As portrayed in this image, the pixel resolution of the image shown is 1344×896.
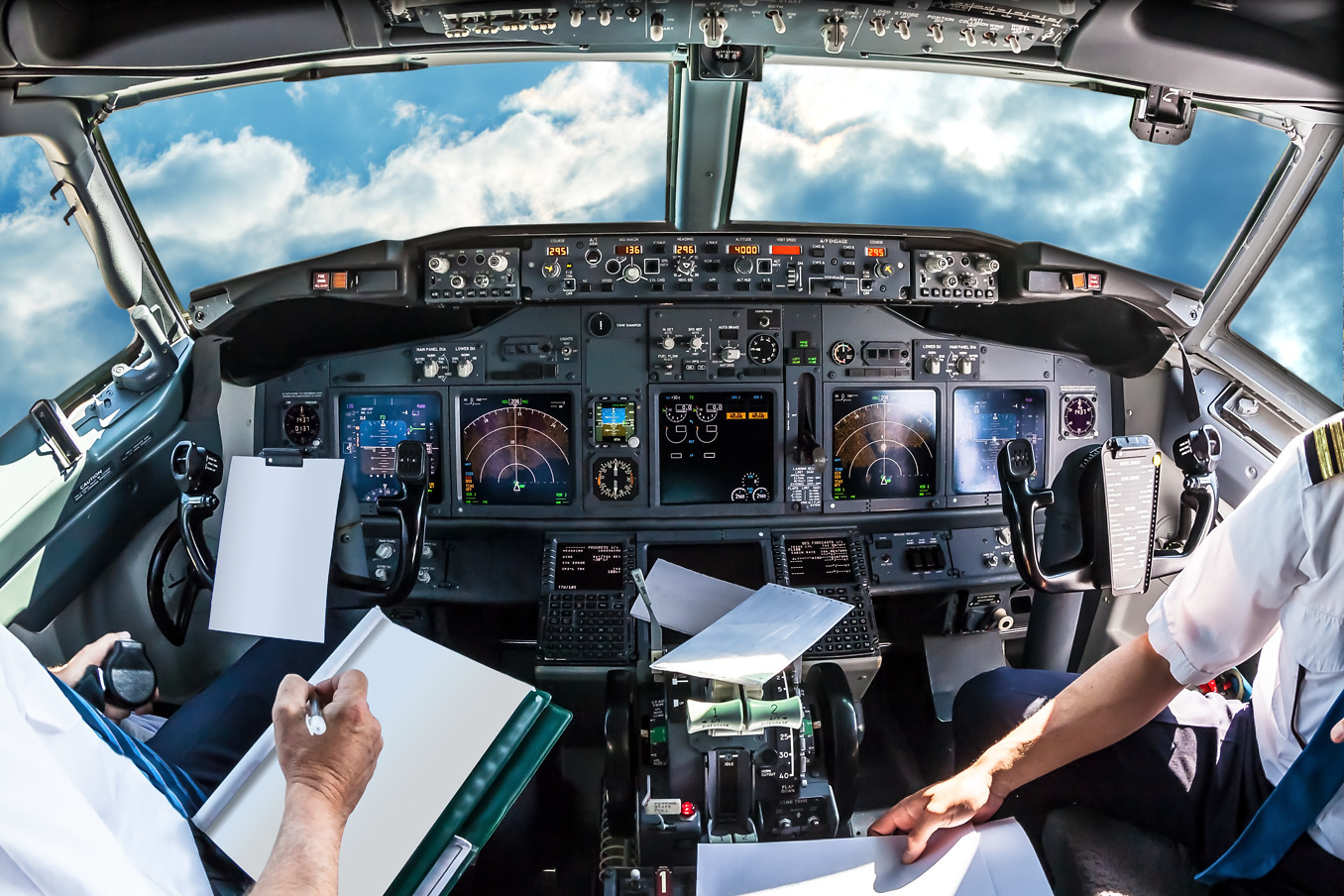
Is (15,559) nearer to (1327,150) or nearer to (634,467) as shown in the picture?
(634,467)

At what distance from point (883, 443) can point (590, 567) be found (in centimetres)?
105

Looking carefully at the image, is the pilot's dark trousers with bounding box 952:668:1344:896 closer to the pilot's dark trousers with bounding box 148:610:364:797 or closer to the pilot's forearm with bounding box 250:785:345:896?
the pilot's forearm with bounding box 250:785:345:896

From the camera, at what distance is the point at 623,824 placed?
1.69 m

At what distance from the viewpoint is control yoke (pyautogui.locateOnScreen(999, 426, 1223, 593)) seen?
200cm

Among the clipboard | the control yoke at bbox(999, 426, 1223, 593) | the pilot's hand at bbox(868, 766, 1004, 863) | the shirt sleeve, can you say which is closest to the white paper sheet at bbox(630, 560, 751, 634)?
the clipboard

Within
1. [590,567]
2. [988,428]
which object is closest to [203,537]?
[590,567]

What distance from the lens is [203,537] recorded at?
1904 millimetres

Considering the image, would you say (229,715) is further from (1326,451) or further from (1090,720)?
(1326,451)

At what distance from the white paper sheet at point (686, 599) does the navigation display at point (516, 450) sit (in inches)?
48.1

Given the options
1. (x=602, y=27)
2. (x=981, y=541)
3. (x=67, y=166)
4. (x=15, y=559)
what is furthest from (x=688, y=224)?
(x=15, y=559)

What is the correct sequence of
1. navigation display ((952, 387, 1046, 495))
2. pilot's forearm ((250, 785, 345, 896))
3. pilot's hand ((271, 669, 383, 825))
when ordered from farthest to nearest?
navigation display ((952, 387, 1046, 495)) → pilot's hand ((271, 669, 383, 825)) → pilot's forearm ((250, 785, 345, 896))

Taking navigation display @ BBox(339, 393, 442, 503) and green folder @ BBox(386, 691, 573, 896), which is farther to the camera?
navigation display @ BBox(339, 393, 442, 503)

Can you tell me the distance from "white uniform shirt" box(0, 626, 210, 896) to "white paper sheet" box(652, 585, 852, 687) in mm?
627

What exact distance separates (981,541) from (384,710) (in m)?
2.12
